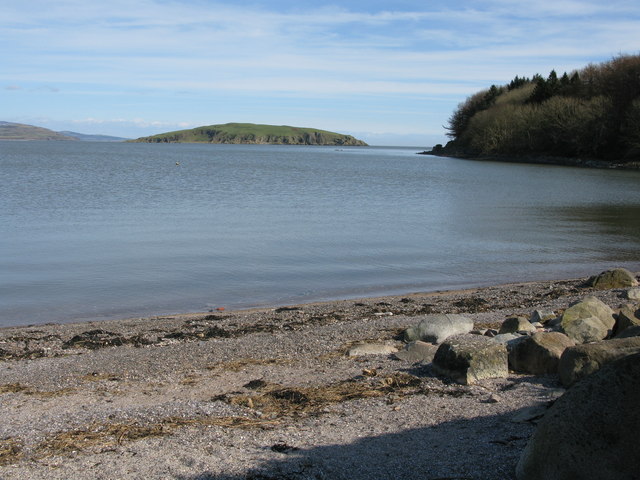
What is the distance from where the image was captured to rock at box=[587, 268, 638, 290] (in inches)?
558

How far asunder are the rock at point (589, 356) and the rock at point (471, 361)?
724 mm

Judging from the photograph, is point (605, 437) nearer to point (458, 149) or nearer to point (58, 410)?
point (58, 410)

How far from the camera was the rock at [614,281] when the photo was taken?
558 inches

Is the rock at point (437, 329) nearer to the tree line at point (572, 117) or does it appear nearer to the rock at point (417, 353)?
the rock at point (417, 353)

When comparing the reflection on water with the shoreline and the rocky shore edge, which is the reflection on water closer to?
the shoreline

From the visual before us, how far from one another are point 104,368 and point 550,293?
978cm

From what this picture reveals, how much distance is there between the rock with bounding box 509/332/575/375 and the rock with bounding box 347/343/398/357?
1823 mm

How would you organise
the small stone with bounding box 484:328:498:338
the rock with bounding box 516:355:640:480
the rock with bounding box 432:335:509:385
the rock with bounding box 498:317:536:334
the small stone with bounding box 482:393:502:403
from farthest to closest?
1. the small stone with bounding box 484:328:498:338
2. the rock with bounding box 498:317:536:334
3. the rock with bounding box 432:335:509:385
4. the small stone with bounding box 482:393:502:403
5. the rock with bounding box 516:355:640:480

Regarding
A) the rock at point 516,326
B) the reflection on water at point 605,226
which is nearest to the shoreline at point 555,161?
the reflection on water at point 605,226

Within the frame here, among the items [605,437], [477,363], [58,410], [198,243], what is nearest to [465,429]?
[477,363]

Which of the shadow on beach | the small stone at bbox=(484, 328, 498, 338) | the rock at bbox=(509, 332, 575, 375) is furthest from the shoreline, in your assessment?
the shadow on beach

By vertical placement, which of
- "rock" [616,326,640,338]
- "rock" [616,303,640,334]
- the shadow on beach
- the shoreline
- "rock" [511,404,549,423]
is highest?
the shoreline

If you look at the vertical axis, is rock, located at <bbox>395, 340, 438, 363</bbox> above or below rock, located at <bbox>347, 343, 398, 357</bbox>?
above

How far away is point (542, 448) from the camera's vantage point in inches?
160
